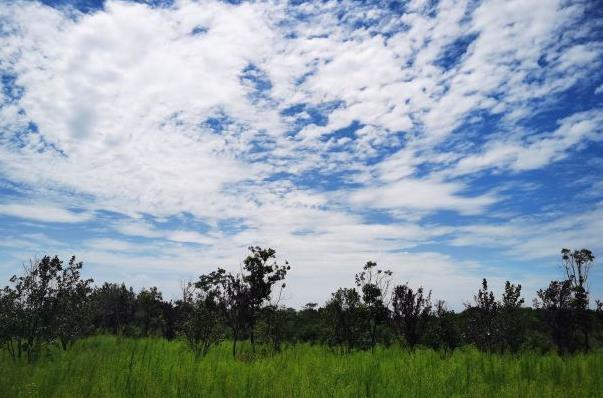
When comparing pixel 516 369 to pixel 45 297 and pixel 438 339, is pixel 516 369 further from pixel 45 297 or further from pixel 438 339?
pixel 45 297

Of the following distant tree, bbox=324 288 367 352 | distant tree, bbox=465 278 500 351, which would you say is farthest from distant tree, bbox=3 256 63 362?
distant tree, bbox=465 278 500 351

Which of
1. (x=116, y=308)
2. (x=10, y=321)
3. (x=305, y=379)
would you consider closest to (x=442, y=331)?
(x=305, y=379)

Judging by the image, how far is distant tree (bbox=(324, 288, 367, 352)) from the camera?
17984 millimetres

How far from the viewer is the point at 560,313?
2105cm

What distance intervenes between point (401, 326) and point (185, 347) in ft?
32.0

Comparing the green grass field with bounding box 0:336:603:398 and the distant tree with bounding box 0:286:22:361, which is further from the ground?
the distant tree with bounding box 0:286:22:361

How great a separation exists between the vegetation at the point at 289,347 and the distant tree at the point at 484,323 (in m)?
0.06

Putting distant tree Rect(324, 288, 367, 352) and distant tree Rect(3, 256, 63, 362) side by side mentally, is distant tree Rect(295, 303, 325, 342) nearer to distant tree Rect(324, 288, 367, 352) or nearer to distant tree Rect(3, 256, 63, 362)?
distant tree Rect(324, 288, 367, 352)

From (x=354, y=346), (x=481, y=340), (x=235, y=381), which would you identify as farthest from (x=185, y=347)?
(x=481, y=340)

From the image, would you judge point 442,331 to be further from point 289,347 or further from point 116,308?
point 116,308

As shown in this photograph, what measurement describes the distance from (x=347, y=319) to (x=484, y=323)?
22.2 feet

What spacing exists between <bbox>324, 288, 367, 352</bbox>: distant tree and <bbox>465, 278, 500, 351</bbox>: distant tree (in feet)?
18.9

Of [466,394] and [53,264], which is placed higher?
[53,264]

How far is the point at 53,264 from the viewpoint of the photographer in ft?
49.7
